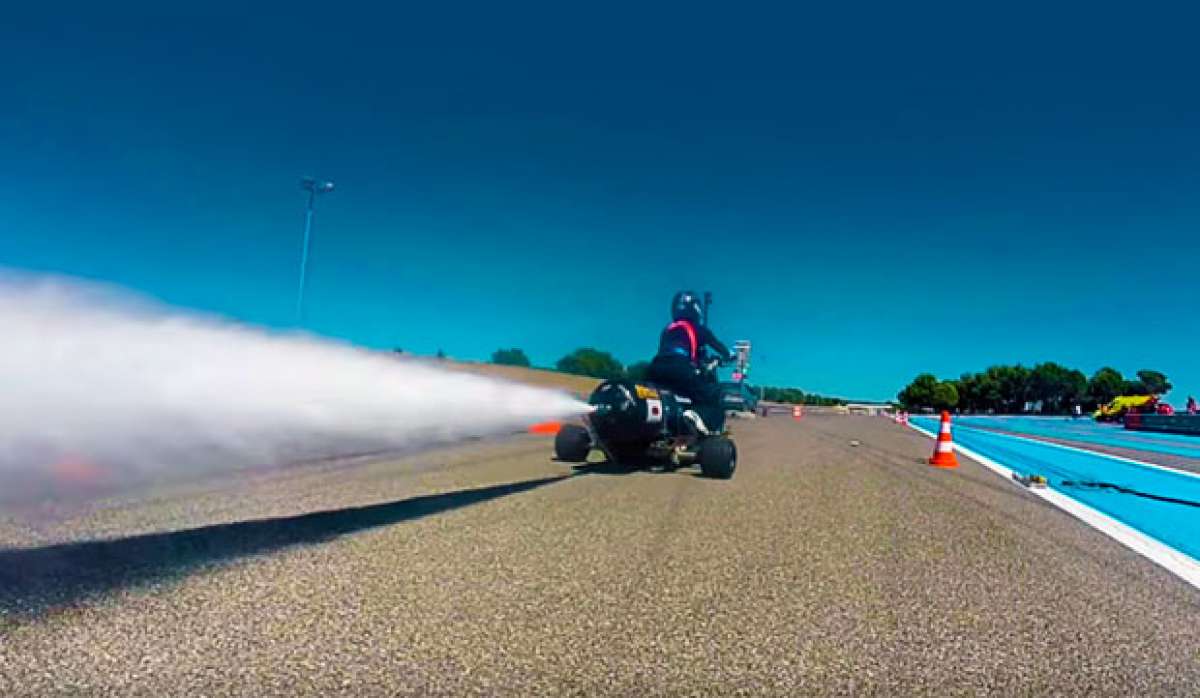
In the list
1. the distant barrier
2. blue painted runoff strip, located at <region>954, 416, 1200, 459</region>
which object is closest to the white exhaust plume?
blue painted runoff strip, located at <region>954, 416, 1200, 459</region>

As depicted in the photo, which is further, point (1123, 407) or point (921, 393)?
point (921, 393)

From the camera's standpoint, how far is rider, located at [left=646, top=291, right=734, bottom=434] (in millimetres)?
11328

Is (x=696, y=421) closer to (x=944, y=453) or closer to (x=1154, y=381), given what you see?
(x=944, y=453)

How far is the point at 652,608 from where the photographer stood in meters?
3.83

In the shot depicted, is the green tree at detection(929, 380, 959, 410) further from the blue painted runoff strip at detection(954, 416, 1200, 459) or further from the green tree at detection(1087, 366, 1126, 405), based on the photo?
the blue painted runoff strip at detection(954, 416, 1200, 459)

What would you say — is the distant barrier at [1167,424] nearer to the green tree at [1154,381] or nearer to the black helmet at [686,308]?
the black helmet at [686,308]

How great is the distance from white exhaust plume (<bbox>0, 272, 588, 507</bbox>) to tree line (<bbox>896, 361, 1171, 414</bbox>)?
158m

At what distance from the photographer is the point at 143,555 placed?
4.50 m

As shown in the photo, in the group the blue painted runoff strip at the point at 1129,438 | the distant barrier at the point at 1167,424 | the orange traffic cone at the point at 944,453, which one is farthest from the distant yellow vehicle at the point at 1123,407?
the orange traffic cone at the point at 944,453

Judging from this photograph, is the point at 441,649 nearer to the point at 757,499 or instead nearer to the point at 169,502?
the point at 169,502

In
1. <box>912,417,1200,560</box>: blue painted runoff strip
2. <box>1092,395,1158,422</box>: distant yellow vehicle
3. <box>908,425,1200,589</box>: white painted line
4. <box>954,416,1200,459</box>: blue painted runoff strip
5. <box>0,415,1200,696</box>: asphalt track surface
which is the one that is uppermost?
<box>1092,395,1158,422</box>: distant yellow vehicle

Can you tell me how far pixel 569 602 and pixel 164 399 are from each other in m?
2.40

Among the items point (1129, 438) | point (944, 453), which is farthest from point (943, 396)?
point (944, 453)

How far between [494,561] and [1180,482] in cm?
1144
